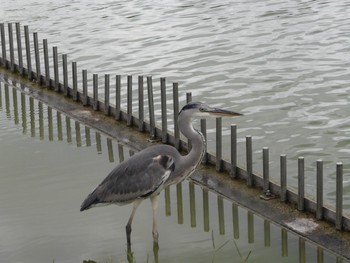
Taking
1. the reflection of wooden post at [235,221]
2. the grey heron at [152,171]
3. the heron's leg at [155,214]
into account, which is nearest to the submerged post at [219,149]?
the reflection of wooden post at [235,221]

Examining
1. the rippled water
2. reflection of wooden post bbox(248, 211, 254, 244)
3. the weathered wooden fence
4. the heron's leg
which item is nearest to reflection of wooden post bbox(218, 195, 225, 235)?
reflection of wooden post bbox(248, 211, 254, 244)

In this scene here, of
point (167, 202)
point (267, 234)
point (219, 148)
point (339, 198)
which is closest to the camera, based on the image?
point (339, 198)

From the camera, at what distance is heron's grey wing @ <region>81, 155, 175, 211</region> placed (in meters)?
9.79

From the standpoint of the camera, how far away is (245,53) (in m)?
20.7

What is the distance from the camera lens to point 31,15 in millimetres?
28797

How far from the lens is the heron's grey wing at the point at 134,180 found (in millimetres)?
9789

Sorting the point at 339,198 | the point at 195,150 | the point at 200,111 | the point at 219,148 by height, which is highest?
the point at 200,111

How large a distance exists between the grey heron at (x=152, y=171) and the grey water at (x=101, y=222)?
1.85 feet

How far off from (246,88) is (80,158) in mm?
5100

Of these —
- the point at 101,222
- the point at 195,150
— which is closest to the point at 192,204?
the point at 101,222

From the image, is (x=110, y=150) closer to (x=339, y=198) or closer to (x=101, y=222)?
(x=101, y=222)

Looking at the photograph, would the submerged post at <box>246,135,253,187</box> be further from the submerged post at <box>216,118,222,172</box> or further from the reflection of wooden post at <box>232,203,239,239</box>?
the submerged post at <box>216,118,222,172</box>

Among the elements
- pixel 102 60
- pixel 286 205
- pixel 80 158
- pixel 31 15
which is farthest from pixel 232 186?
pixel 31 15

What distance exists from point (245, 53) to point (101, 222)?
34.1 ft
